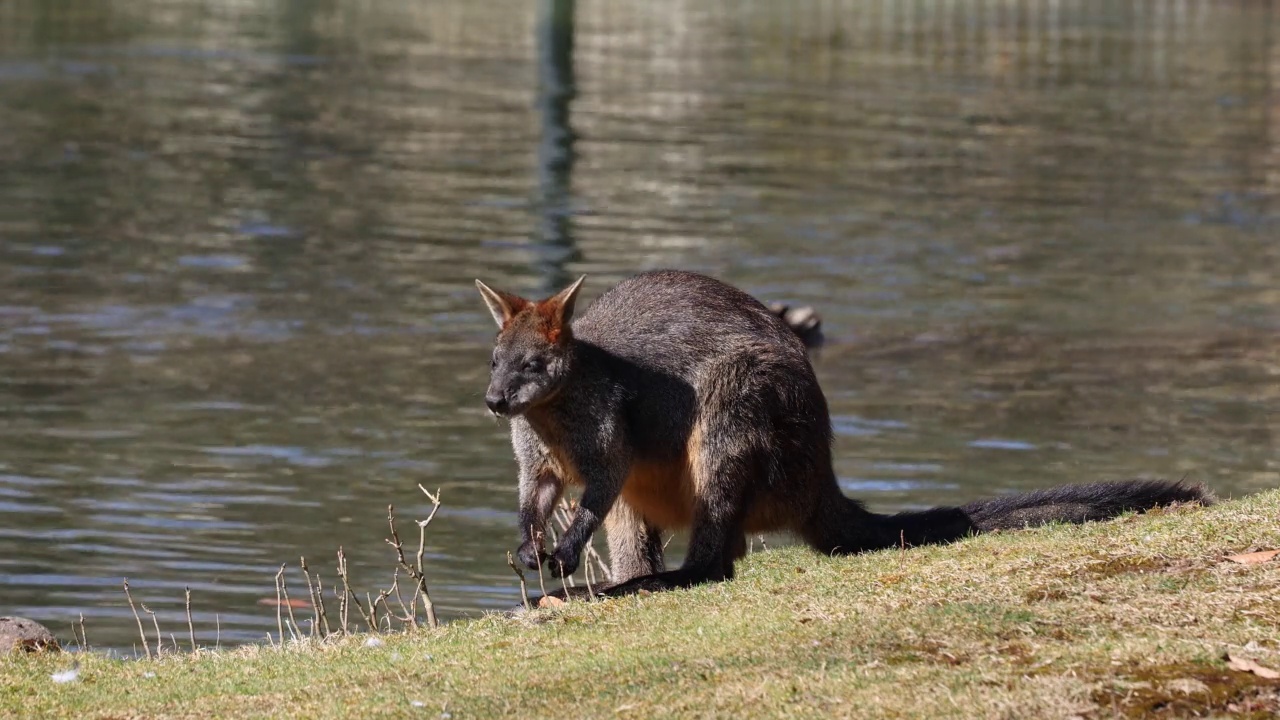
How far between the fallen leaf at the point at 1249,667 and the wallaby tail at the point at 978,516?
2515 mm

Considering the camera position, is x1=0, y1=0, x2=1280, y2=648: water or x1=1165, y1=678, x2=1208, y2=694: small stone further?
x1=0, y1=0, x2=1280, y2=648: water

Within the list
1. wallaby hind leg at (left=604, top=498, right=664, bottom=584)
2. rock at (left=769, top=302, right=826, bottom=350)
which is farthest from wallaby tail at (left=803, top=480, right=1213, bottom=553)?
rock at (left=769, top=302, right=826, bottom=350)

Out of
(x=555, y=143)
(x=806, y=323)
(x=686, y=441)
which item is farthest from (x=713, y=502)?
(x=555, y=143)

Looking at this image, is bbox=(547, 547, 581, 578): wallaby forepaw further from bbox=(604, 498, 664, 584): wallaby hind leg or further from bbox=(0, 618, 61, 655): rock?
bbox=(0, 618, 61, 655): rock

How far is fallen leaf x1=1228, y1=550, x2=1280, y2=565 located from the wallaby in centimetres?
137

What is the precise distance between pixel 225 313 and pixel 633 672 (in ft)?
39.8

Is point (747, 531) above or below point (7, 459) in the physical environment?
above

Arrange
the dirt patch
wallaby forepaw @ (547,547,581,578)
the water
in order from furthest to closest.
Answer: the water → wallaby forepaw @ (547,547,581,578) → the dirt patch

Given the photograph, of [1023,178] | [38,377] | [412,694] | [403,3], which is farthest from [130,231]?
[403,3]

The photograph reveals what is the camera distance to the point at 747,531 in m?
8.05

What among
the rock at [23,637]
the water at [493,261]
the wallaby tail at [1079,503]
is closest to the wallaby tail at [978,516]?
the wallaby tail at [1079,503]

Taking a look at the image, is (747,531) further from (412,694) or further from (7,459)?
(7,459)

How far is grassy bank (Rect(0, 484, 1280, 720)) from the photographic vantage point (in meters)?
5.59

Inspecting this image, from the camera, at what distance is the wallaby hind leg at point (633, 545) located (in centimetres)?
834
